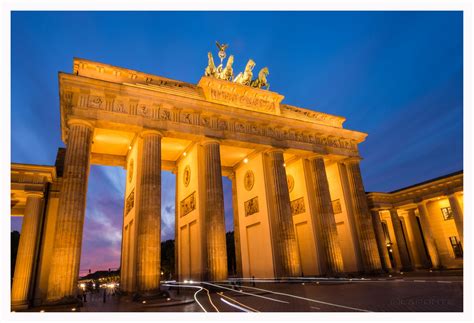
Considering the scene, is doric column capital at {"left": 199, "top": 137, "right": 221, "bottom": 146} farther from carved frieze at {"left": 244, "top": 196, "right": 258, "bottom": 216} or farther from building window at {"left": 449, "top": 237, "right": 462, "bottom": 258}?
building window at {"left": 449, "top": 237, "right": 462, "bottom": 258}

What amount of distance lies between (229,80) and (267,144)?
20.2 feet

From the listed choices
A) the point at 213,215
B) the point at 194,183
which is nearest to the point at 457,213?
the point at 213,215

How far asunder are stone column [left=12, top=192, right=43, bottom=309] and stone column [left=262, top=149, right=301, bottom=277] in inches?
574

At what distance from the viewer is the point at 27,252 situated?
14805mm

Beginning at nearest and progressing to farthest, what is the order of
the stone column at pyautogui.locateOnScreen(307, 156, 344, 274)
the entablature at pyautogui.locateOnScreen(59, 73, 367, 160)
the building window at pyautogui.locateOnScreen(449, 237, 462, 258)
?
the entablature at pyautogui.locateOnScreen(59, 73, 367, 160)
the stone column at pyautogui.locateOnScreen(307, 156, 344, 274)
the building window at pyautogui.locateOnScreen(449, 237, 462, 258)

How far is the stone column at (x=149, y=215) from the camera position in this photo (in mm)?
15680

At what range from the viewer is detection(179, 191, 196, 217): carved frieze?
2191cm

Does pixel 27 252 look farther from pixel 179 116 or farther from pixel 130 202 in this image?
pixel 179 116

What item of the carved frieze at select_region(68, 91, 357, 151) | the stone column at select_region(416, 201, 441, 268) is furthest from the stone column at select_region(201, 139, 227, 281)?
the stone column at select_region(416, 201, 441, 268)

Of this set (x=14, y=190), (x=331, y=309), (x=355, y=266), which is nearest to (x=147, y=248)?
(x=14, y=190)

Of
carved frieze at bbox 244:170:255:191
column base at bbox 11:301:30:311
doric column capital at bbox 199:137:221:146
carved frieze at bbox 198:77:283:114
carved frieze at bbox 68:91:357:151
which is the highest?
carved frieze at bbox 198:77:283:114

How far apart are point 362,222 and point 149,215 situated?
706 inches

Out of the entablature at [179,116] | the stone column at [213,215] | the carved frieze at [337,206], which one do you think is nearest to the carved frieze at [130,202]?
the stone column at [213,215]

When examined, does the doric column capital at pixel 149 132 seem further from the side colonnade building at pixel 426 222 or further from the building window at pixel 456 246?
the building window at pixel 456 246
